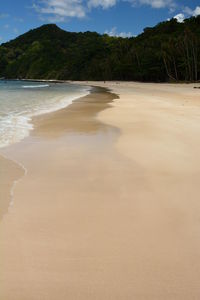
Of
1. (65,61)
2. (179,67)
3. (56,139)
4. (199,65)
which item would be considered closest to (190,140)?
(56,139)

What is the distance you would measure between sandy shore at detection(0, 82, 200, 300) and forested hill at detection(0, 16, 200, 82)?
44974 millimetres

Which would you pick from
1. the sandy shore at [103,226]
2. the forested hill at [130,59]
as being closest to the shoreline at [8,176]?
the sandy shore at [103,226]

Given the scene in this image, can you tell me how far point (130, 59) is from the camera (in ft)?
224

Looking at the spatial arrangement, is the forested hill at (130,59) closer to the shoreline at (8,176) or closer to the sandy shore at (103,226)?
the sandy shore at (103,226)

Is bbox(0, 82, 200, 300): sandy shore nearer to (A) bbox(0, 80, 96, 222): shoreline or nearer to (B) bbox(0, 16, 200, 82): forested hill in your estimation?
(A) bbox(0, 80, 96, 222): shoreline

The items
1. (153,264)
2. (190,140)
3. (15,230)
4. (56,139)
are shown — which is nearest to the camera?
(153,264)

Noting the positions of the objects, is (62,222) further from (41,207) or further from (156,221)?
(156,221)

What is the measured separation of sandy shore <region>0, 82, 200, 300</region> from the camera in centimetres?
223

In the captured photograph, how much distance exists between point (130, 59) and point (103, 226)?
68.6 metres

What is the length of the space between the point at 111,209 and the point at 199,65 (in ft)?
159

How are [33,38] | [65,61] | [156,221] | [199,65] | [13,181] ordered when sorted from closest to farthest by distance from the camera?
1. [156,221]
2. [13,181]
3. [199,65]
4. [65,61]
5. [33,38]

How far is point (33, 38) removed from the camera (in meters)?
196

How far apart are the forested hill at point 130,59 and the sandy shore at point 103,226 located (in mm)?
44974

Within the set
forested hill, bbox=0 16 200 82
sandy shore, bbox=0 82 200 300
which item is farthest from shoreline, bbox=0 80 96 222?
forested hill, bbox=0 16 200 82
